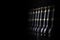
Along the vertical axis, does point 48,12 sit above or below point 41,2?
below

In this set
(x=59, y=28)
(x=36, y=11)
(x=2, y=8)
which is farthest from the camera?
(x=36, y=11)

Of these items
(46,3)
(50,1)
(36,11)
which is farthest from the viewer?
(36,11)

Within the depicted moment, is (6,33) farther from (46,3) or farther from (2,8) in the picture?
(46,3)

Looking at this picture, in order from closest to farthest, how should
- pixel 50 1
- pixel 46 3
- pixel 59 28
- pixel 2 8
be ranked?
pixel 2 8 < pixel 59 28 < pixel 50 1 < pixel 46 3

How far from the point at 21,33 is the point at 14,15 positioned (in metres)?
0.09

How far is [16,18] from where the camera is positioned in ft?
1.39

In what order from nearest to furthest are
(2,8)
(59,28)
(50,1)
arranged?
(2,8), (59,28), (50,1)

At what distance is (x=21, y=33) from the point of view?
0.43m

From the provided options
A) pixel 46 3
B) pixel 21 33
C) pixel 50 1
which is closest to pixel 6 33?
pixel 21 33

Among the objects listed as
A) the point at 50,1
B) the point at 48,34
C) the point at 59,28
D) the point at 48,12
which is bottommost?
the point at 48,34

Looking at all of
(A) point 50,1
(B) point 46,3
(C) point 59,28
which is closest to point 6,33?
(C) point 59,28

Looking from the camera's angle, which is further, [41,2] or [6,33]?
[41,2]

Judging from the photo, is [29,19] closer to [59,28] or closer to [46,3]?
[59,28]

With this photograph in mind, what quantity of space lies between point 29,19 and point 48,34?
4.45 ft
